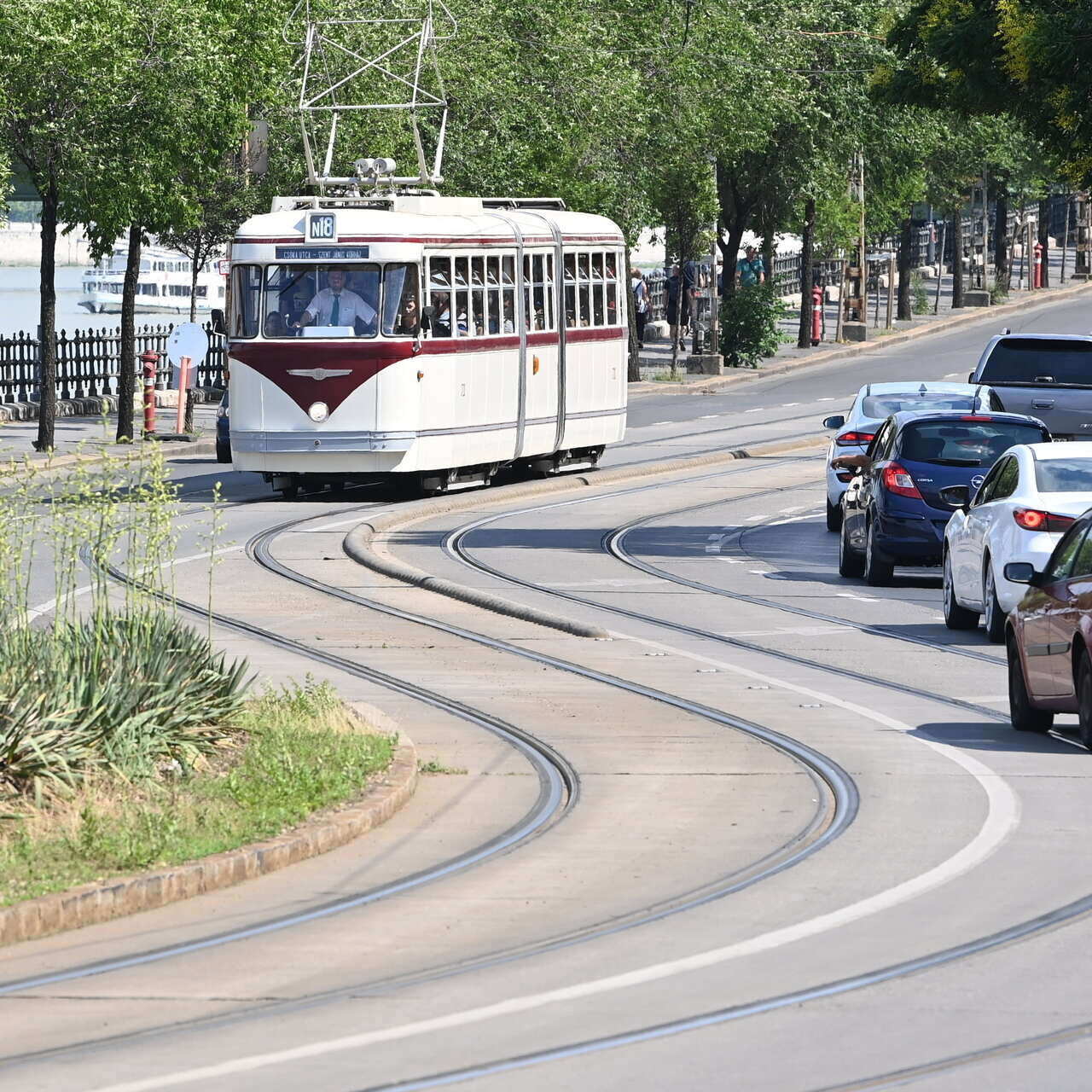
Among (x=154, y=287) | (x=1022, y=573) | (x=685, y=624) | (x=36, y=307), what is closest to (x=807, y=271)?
(x=685, y=624)

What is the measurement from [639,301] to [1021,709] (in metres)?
49.0

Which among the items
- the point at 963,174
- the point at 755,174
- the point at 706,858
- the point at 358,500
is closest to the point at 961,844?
the point at 706,858

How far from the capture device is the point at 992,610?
1770cm

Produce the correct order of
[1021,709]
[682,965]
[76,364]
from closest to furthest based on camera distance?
[682,965], [1021,709], [76,364]

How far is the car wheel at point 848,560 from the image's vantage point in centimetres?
2212

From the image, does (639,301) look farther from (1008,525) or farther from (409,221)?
(1008,525)

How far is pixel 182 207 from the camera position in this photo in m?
35.2

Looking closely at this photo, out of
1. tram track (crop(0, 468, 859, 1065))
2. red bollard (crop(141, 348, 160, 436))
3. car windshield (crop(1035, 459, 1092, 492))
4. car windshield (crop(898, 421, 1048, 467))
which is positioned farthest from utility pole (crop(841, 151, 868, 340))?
tram track (crop(0, 468, 859, 1065))

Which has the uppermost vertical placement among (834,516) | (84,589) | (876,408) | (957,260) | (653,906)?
(957,260)

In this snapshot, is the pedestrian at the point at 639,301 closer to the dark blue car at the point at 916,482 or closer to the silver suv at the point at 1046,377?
the silver suv at the point at 1046,377

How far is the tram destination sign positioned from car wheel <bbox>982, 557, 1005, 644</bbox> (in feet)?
40.5

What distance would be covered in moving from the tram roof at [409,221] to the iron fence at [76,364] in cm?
1143

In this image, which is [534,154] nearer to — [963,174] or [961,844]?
[963,174]

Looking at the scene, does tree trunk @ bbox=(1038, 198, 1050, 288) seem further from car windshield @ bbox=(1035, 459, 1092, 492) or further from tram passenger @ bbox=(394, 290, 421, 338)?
car windshield @ bbox=(1035, 459, 1092, 492)
